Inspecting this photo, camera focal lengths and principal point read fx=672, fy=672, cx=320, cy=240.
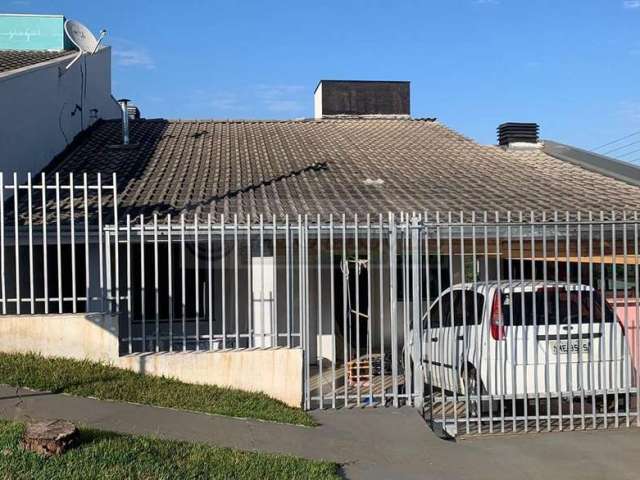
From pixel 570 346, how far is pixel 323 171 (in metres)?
6.07

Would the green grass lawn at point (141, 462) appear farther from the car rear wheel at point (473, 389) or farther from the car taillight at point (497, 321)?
the car taillight at point (497, 321)

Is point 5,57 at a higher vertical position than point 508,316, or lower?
higher

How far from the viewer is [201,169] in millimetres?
11719

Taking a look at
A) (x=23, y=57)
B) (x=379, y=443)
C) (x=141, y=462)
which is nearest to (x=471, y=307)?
(x=379, y=443)

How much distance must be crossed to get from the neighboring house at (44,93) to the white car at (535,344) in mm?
7351

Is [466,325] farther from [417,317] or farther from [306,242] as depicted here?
[306,242]

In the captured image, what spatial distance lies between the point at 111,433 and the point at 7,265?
515cm

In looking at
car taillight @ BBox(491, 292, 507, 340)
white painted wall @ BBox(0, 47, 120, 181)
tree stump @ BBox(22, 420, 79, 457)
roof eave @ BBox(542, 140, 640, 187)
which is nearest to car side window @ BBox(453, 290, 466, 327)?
car taillight @ BBox(491, 292, 507, 340)

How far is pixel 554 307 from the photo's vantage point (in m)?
7.22

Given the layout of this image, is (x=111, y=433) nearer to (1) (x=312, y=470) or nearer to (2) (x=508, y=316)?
(1) (x=312, y=470)

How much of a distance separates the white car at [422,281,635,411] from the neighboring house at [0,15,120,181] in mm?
7351

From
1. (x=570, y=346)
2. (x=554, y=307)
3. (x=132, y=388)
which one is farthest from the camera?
(x=554, y=307)

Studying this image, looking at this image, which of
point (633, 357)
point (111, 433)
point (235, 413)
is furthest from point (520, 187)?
point (111, 433)

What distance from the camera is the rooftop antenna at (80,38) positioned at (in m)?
13.5
